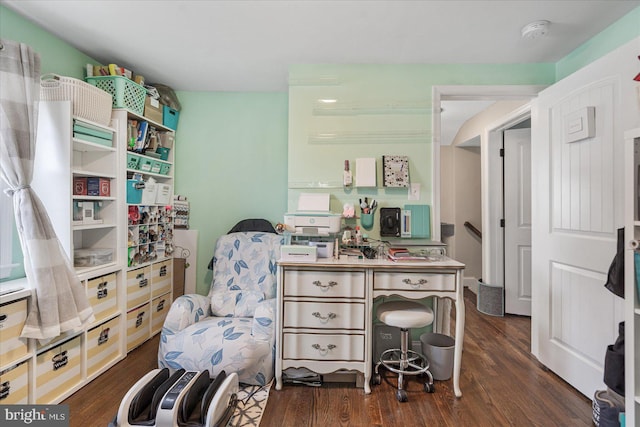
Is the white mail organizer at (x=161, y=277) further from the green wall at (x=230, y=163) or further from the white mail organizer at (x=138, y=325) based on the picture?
the green wall at (x=230, y=163)

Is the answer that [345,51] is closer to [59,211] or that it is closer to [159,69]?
[159,69]

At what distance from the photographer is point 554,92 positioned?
2.21 m

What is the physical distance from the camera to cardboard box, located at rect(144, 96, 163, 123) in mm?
2646

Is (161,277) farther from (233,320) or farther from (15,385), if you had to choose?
(15,385)

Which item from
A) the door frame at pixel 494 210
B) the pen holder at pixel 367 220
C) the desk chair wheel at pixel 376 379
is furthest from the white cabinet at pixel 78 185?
the door frame at pixel 494 210

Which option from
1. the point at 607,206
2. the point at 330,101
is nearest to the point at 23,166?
the point at 330,101

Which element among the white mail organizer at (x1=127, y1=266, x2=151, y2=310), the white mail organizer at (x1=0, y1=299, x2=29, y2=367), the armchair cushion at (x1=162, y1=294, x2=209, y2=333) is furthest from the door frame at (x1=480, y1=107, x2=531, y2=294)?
the white mail organizer at (x1=0, y1=299, x2=29, y2=367)

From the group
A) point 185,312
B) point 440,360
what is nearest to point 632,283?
point 440,360

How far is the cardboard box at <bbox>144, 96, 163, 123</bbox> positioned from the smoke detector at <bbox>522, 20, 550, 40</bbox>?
115 inches

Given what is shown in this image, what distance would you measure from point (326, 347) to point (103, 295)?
1.63 m

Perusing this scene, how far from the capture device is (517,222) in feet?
11.6

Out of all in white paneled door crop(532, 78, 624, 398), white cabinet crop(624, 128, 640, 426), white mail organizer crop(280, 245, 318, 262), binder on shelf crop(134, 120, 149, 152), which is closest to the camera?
white cabinet crop(624, 128, 640, 426)

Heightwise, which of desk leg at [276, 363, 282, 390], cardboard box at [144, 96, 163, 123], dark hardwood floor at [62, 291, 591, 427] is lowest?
dark hardwood floor at [62, 291, 591, 427]

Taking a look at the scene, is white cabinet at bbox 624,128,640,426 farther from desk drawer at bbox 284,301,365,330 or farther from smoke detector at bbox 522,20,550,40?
desk drawer at bbox 284,301,365,330
